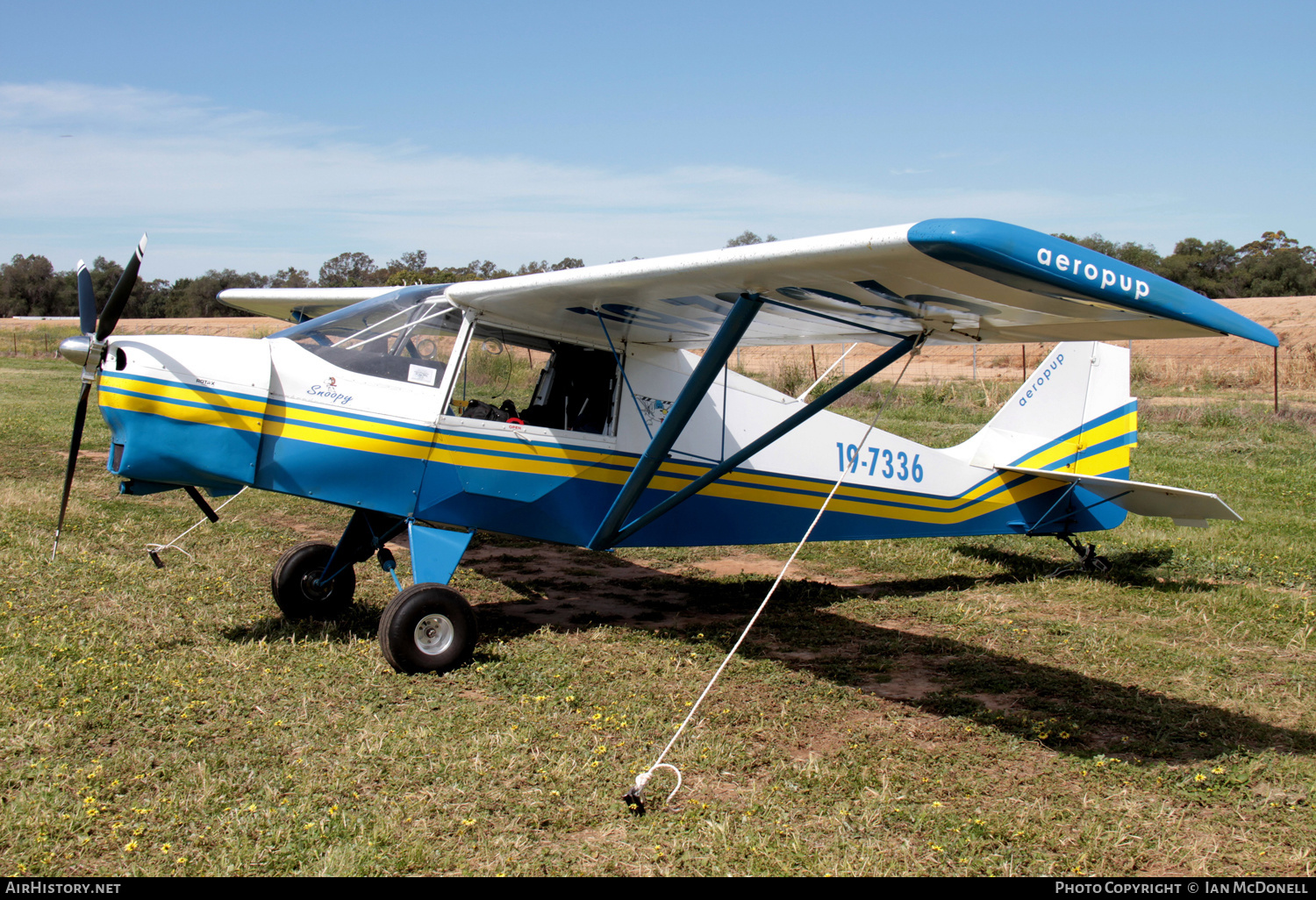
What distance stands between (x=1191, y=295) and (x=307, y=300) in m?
8.72

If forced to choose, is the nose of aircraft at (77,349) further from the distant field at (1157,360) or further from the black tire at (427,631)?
the distant field at (1157,360)

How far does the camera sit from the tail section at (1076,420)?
850cm

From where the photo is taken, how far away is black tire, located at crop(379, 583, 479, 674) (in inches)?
215

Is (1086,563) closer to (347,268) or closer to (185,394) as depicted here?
(185,394)

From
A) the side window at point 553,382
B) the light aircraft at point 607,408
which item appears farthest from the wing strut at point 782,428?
the side window at point 553,382

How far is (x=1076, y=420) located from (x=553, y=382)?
517 cm

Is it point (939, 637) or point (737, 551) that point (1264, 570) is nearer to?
point (939, 637)

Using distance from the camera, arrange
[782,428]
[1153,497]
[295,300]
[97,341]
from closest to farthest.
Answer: [97,341]
[782,428]
[1153,497]
[295,300]

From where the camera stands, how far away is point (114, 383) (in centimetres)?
523

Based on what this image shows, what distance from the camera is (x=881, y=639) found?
6.88 meters

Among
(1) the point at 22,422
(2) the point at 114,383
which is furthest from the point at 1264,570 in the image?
(1) the point at 22,422

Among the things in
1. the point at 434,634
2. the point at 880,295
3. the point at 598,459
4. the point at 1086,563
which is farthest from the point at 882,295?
the point at 1086,563

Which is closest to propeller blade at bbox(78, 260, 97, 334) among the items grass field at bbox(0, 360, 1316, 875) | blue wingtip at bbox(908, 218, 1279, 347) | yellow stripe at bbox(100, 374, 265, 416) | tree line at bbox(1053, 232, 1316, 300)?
yellow stripe at bbox(100, 374, 265, 416)

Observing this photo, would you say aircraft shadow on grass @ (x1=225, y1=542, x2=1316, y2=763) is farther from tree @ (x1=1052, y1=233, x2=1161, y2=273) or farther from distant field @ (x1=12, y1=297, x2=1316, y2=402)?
tree @ (x1=1052, y1=233, x2=1161, y2=273)
